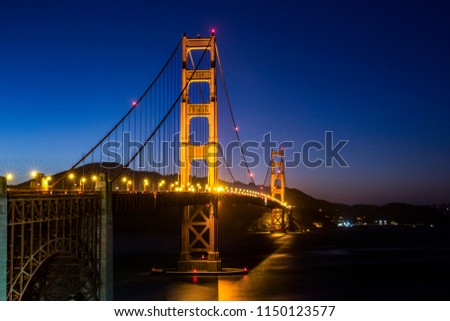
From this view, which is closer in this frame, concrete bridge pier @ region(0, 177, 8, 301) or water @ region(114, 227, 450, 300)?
concrete bridge pier @ region(0, 177, 8, 301)

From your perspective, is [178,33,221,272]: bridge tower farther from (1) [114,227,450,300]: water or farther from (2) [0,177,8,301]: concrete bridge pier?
(2) [0,177,8,301]: concrete bridge pier

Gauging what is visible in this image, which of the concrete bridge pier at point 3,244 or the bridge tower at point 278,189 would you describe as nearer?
the concrete bridge pier at point 3,244

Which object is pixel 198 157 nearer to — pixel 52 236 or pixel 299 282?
pixel 299 282

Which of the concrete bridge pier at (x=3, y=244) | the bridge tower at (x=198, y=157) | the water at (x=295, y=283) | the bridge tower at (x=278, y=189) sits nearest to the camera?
the concrete bridge pier at (x=3, y=244)

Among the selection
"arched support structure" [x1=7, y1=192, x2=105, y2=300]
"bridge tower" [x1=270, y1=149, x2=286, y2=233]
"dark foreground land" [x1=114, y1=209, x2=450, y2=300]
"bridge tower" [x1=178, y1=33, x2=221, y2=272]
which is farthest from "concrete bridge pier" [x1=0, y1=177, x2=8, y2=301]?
"bridge tower" [x1=270, y1=149, x2=286, y2=233]

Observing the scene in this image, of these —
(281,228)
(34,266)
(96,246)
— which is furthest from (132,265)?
(281,228)

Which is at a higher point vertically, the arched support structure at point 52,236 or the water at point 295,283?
the arched support structure at point 52,236

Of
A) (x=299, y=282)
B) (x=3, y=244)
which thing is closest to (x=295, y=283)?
(x=299, y=282)

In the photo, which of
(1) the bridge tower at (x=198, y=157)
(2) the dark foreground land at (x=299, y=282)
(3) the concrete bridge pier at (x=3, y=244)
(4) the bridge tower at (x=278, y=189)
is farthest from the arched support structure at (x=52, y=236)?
(4) the bridge tower at (x=278, y=189)

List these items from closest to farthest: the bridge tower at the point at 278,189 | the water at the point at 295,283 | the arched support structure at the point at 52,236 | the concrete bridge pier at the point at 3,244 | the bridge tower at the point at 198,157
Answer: the concrete bridge pier at the point at 3,244, the arched support structure at the point at 52,236, the water at the point at 295,283, the bridge tower at the point at 198,157, the bridge tower at the point at 278,189

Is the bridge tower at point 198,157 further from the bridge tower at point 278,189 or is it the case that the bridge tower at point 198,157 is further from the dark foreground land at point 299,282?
the bridge tower at point 278,189
